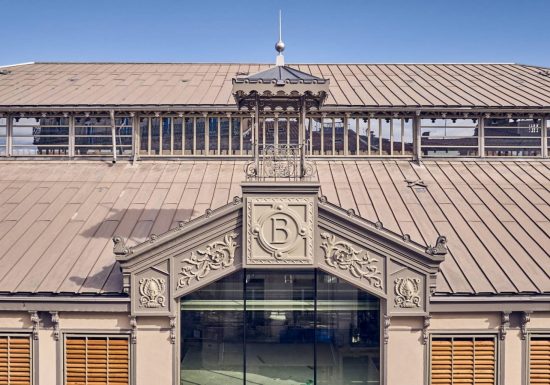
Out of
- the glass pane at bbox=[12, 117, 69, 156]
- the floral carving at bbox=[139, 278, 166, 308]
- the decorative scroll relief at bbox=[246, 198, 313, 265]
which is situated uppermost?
the glass pane at bbox=[12, 117, 69, 156]

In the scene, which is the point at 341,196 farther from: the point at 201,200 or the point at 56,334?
the point at 56,334

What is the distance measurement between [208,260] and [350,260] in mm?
3882

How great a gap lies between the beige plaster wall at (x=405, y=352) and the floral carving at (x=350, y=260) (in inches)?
61.1

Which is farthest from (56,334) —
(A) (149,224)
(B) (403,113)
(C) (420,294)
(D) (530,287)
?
(B) (403,113)

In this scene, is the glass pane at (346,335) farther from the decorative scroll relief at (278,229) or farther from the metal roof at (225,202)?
the metal roof at (225,202)

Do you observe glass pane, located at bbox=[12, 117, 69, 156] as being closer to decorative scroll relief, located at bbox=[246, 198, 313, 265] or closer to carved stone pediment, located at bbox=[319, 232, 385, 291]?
decorative scroll relief, located at bbox=[246, 198, 313, 265]

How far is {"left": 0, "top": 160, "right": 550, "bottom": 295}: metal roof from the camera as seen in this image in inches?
595

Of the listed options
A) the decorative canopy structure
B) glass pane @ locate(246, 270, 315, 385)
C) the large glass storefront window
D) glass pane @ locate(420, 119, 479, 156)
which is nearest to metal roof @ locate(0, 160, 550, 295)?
glass pane @ locate(420, 119, 479, 156)

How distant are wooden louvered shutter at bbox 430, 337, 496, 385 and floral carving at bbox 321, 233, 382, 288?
110 inches

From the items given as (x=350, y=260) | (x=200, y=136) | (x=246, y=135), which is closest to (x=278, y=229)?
(x=350, y=260)

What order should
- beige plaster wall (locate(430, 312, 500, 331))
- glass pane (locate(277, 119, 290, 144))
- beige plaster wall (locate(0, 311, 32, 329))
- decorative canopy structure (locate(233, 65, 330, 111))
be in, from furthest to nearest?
1. glass pane (locate(277, 119, 290, 144))
2. beige plaster wall (locate(0, 311, 32, 329))
3. beige plaster wall (locate(430, 312, 500, 331))
4. decorative canopy structure (locate(233, 65, 330, 111))

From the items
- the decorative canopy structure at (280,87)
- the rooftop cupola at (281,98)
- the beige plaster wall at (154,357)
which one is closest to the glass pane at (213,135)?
the rooftop cupola at (281,98)

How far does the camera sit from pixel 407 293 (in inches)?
559

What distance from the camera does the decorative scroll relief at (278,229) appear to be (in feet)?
45.5
